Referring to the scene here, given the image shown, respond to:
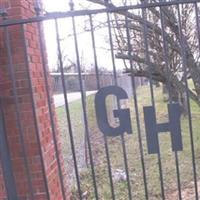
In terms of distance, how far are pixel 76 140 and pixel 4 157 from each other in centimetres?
485

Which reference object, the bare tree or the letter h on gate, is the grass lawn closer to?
the bare tree

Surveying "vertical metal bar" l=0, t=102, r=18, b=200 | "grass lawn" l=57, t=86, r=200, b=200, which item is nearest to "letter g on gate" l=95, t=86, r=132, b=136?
"vertical metal bar" l=0, t=102, r=18, b=200

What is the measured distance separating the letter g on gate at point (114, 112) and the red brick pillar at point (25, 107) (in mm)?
753

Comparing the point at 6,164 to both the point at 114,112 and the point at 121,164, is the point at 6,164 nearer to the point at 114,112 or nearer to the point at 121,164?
the point at 114,112

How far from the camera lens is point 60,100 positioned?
8.09 metres

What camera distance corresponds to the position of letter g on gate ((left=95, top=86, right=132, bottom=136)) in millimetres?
3291

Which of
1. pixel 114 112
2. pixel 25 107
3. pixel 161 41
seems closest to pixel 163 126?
pixel 114 112

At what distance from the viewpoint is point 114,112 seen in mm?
3316

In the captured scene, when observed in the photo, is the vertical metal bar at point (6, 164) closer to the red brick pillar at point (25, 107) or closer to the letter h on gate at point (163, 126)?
the red brick pillar at point (25, 107)

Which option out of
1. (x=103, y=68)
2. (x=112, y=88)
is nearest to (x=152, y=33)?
(x=112, y=88)

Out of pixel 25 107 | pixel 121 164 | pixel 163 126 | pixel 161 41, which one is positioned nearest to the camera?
pixel 163 126

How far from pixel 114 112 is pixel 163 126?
363mm

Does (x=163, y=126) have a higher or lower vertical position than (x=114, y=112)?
lower

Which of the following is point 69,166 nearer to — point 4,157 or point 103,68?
point 4,157
